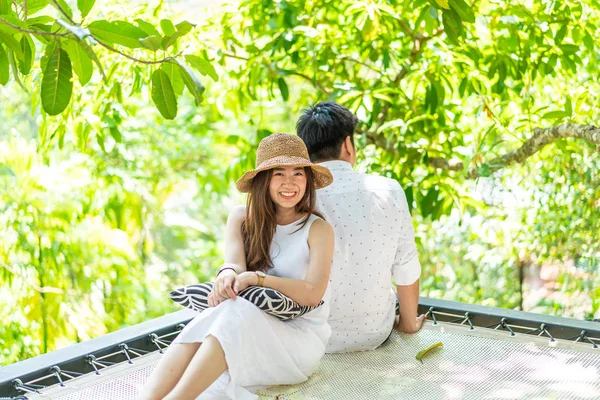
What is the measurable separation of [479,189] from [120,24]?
2992 mm

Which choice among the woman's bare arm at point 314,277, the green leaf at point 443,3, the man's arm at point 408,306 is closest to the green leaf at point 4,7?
the green leaf at point 443,3

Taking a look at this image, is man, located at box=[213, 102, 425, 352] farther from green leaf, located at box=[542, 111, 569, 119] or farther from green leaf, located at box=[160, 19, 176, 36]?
green leaf, located at box=[160, 19, 176, 36]

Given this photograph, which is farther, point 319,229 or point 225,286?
point 319,229

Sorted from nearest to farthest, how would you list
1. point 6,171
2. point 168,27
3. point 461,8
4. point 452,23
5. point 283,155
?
point 168,27 → point 461,8 → point 452,23 → point 283,155 → point 6,171

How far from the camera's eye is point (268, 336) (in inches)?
84.2

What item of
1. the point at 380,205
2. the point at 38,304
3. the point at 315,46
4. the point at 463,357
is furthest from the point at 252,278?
the point at 38,304

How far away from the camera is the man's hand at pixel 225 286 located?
2107mm

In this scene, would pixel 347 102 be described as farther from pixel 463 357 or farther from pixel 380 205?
pixel 463 357

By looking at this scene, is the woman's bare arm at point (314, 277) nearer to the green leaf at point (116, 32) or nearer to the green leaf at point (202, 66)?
the green leaf at point (202, 66)

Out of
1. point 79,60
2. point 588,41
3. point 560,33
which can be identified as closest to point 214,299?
point 79,60

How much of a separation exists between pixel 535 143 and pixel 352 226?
948mm

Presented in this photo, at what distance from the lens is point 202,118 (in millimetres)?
6484

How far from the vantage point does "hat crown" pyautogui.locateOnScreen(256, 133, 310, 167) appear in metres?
2.25

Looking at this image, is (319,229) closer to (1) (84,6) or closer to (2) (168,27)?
(2) (168,27)
